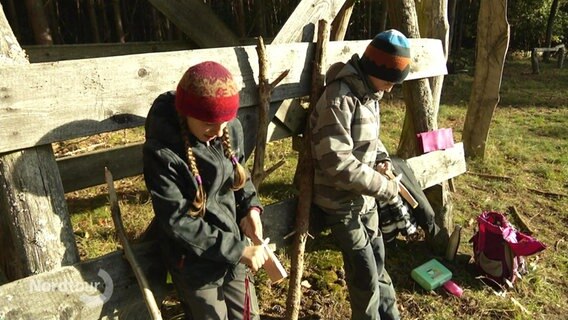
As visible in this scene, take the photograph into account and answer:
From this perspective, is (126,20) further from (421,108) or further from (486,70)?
(421,108)

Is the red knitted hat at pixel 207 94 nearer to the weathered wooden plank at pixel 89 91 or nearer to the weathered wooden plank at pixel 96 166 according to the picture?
the weathered wooden plank at pixel 89 91

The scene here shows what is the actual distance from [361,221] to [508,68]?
43.6 feet

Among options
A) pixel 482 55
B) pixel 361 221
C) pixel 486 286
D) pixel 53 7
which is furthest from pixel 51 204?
pixel 53 7

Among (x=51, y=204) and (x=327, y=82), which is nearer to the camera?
(x=51, y=204)

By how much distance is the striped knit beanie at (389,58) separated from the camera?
249cm

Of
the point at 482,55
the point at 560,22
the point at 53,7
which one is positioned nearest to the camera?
the point at 482,55

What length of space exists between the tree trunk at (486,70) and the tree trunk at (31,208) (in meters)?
5.34

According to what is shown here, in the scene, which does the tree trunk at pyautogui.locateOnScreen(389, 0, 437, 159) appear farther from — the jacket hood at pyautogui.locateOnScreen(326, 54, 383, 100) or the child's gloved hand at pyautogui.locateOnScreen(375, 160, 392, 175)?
the jacket hood at pyautogui.locateOnScreen(326, 54, 383, 100)

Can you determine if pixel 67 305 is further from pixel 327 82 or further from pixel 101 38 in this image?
pixel 101 38

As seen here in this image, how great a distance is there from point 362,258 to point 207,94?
1561mm

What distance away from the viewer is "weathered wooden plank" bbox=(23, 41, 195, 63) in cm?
539

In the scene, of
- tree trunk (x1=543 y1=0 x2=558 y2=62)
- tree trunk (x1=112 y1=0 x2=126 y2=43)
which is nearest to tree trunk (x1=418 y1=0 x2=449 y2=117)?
tree trunk (x1=112 y1=0 x2=126 y2=43)

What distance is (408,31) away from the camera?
354cm

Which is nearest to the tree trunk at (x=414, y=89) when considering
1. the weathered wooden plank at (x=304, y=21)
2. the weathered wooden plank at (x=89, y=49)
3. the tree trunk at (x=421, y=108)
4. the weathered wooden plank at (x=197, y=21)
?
the tree trunk at (x=421, y=108)
